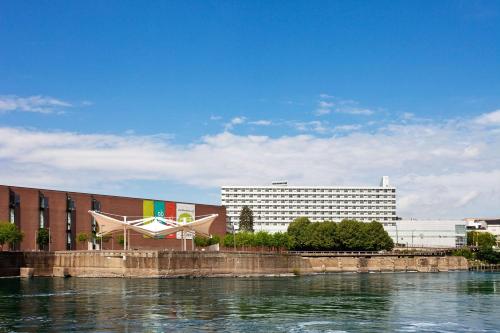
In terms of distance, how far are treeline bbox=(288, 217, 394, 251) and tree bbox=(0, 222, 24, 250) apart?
73919 mm

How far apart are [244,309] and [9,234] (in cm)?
8062

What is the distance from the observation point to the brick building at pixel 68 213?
139125mm

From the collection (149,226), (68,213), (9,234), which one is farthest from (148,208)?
(9,234)

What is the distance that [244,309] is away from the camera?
198 feet

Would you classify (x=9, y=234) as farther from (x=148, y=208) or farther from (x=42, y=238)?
(x=148, y=208)

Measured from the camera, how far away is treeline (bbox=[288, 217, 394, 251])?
573 ft

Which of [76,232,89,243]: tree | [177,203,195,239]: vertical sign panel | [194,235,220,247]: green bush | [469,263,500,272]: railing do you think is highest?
[177,203,195,239]: vertical sign panel

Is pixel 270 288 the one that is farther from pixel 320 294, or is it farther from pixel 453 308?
pixel 453 308

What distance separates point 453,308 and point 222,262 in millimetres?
66021

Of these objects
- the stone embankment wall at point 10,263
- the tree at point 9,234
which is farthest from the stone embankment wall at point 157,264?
the tree at point 9,234

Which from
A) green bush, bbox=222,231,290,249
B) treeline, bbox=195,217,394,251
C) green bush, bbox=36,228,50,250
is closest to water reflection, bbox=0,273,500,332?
green bush, bbox=36,228,50,250

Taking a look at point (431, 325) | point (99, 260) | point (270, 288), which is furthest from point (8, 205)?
point (431, 325)

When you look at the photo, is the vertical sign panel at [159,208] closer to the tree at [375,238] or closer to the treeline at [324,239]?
the treeline at [324,239]

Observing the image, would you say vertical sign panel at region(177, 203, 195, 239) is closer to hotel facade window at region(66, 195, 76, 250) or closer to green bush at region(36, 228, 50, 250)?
hotel facade window at region(66, 195, 76, 250)
